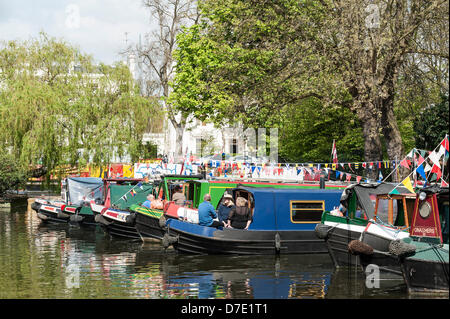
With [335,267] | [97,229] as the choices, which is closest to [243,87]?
[97,229]

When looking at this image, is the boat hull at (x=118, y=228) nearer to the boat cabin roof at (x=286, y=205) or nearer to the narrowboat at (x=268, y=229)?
the narrowboat at (x=268, y=229)

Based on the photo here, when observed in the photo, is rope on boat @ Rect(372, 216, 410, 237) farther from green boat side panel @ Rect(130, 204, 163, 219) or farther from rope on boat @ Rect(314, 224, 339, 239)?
green boat side panel @ Rect(130, 204, 163, 219)

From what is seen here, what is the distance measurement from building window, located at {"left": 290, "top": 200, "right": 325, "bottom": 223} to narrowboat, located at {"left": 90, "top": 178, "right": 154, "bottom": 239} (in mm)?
6045

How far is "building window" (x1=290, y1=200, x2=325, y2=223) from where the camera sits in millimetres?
19969

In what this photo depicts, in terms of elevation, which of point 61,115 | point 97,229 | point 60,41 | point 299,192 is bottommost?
point 97,229

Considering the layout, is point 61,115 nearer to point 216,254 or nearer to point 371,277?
point 216,254

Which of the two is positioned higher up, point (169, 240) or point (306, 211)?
point (306, 211)

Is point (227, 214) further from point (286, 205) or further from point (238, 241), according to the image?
point (286, 205)

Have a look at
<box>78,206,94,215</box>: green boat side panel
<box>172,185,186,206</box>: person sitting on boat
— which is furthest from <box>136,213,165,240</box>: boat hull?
<box>78,206,94,215</box>: green boat side panel

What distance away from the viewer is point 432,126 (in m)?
30.3

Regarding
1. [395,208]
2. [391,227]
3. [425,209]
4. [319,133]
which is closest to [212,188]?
[395,208]

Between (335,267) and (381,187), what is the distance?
2.53 metres

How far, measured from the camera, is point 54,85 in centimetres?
4066

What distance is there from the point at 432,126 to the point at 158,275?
748 inches
